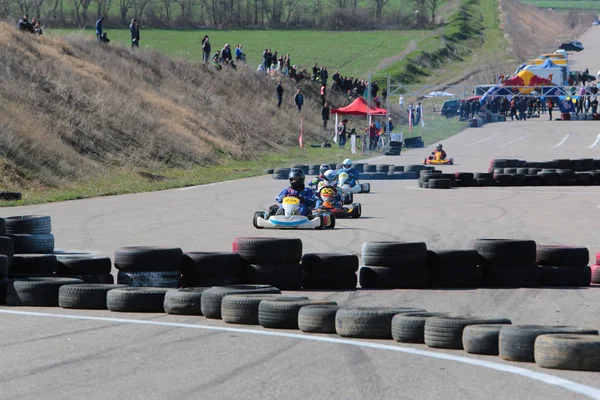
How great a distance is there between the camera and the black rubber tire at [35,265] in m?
10.3

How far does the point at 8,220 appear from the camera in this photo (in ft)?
44.9

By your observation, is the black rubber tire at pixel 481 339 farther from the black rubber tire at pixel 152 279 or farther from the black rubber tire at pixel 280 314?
the black rubber tire at pixel 152 279

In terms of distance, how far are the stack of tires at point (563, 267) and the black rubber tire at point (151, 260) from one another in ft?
13.3

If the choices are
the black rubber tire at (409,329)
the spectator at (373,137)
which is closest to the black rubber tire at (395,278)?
the black rubber tire at (409,329)

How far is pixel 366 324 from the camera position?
7.60 metres

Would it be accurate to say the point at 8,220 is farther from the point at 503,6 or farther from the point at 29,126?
the point at 503,6

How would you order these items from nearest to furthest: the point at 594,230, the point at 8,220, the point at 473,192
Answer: the point at 8,220 < the point at 594,230 < the point at 473,192

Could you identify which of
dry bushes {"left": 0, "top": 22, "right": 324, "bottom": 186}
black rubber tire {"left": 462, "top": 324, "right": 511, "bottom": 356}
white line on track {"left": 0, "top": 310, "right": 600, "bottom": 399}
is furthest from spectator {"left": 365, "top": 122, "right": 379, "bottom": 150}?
black rubber tire {"left": 462, "top": 324, "right": 511, "bottom": 356}

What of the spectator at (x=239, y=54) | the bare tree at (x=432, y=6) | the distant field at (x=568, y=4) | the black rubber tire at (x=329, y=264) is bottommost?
the black rubber tire at (x=329, y=264)

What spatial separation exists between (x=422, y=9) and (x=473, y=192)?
87.6m

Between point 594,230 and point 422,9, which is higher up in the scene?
point 422,9

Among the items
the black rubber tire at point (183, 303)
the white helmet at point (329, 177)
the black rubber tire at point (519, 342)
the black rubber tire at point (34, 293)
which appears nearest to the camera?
the black rubber tire at point (519, 342)

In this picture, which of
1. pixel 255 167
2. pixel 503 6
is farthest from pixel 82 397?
pixel 503 6

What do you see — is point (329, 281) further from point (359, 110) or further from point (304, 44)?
point (304, 44)
